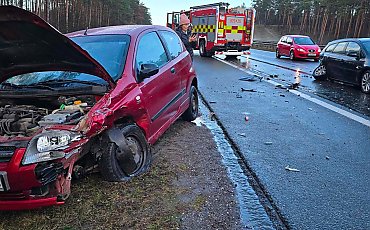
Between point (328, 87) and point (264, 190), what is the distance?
8546 mm

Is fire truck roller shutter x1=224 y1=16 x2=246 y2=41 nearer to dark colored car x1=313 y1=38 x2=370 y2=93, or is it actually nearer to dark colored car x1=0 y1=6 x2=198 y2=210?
dark colored car x1=313 y1=38 x2=370 y2=93

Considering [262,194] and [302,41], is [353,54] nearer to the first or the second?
[262,194]

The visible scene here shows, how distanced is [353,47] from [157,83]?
8695 millimetres

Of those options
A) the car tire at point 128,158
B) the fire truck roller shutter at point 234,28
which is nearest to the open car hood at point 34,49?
the car tire at point 128,158

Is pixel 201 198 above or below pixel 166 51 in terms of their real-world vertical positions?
below

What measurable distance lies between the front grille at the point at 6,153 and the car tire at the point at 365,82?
9.94 m

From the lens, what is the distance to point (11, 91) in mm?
3998

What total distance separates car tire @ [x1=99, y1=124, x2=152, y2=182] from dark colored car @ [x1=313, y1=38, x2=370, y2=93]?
8.43m

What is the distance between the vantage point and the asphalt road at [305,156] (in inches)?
134

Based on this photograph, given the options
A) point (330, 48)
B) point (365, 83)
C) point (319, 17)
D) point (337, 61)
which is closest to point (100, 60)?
point (365, 83)

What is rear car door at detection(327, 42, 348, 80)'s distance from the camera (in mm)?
11674

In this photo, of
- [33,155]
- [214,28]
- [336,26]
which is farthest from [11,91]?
[336,26]

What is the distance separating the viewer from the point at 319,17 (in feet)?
220

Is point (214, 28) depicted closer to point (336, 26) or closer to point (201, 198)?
point (201, 198)
